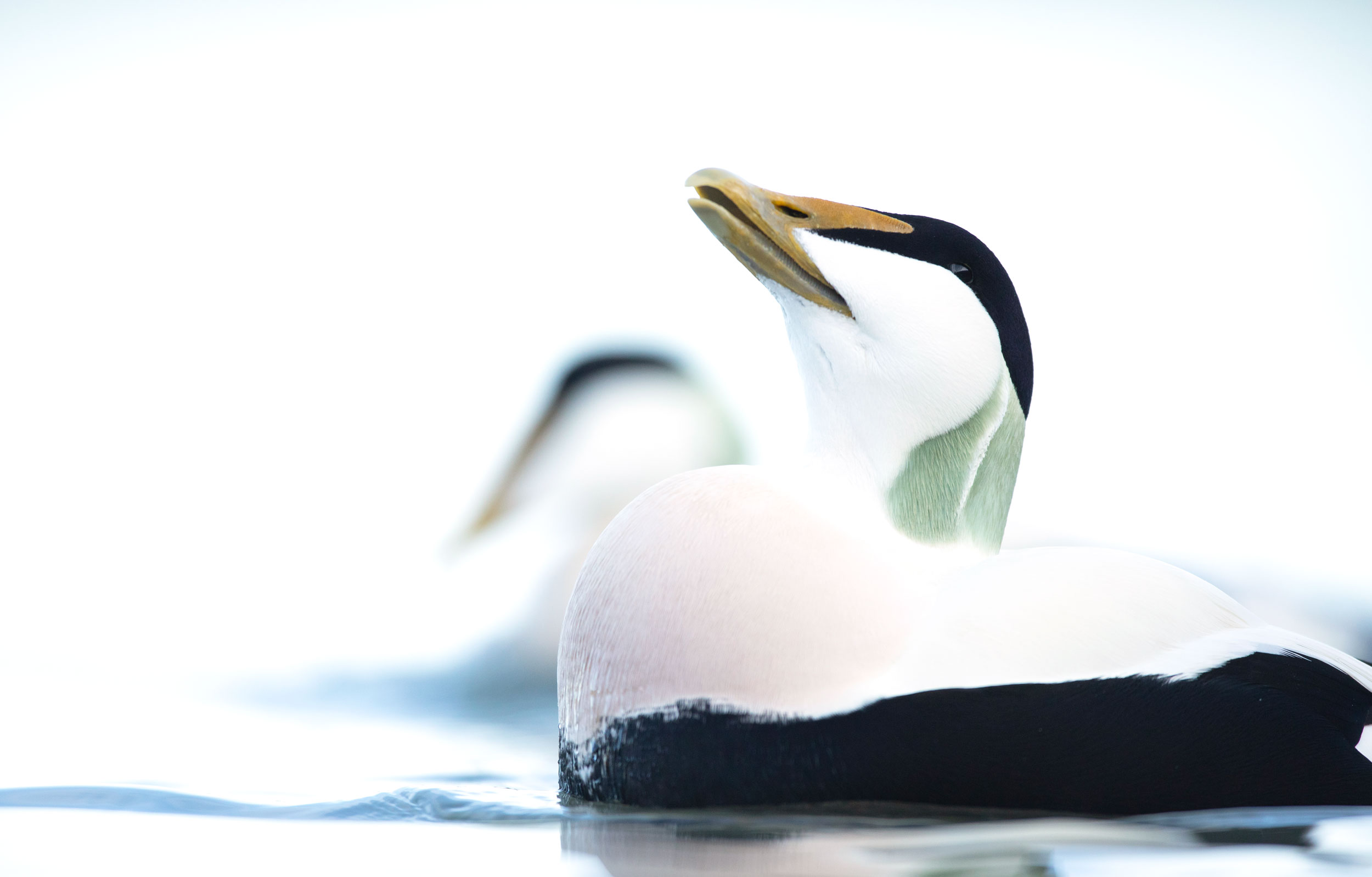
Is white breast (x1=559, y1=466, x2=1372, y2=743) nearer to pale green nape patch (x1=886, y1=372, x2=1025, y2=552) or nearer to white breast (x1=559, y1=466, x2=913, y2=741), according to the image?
white breast (x1=559, y1=466, x2=913, y2=741)

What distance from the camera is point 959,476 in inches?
80.0

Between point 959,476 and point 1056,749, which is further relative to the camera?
point 959,476

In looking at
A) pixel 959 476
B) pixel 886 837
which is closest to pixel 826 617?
pixel 886 837

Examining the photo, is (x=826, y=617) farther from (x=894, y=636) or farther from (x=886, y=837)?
(x=886, y=837)

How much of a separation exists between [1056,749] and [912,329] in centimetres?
68

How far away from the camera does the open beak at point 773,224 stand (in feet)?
6.40

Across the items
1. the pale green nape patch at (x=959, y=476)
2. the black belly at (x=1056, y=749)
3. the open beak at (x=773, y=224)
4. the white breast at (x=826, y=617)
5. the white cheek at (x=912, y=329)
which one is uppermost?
the open beak at (x=773, y=224)

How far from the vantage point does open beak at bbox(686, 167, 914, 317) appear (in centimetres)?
195

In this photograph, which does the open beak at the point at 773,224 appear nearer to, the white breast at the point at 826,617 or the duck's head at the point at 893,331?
the duck's head at the point at 893,331

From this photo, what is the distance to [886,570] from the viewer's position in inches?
67.4

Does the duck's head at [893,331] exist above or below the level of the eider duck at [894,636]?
above

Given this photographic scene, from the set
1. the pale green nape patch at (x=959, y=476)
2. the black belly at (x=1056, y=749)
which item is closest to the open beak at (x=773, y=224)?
the pale green nape patch at (x=959, y=476)

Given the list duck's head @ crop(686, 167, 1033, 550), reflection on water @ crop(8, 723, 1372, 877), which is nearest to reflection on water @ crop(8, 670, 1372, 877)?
reflection on water @ crop(8, 723, 1372, 877)

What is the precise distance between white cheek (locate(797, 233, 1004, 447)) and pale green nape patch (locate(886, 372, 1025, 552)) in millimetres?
46
